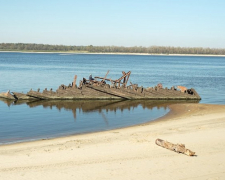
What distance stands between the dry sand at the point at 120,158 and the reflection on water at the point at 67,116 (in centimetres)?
383

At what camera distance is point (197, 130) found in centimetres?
1889

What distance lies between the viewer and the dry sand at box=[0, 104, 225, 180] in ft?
39.8

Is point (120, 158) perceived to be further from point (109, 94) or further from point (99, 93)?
point (109, 94)

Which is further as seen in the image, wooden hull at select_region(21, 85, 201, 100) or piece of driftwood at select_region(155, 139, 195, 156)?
wooden hull at select_region(21, 85, 201, 100)

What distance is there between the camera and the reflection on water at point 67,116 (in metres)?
21.2

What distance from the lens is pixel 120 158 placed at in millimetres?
13852

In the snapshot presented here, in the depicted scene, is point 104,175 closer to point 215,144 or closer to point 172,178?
point 172,178

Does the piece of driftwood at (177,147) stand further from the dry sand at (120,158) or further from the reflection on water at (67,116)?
the reflection on water at (67,116)

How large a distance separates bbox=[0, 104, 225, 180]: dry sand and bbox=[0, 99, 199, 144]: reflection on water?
3828 mm

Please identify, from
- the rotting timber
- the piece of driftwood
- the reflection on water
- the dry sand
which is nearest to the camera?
the dry sand

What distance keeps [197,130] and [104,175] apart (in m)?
8.32

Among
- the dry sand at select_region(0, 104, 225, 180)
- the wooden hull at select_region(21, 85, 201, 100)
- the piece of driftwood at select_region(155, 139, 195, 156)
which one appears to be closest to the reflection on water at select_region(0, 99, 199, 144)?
the wooden hull at select_region(21, 85, 201, 100)

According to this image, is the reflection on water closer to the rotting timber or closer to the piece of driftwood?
the rotting timber

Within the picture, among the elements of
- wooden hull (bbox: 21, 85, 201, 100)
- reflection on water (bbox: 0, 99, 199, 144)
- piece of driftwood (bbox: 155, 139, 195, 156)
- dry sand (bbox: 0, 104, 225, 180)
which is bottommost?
reflection on water (bbox: 0, 99, 199, 144)
